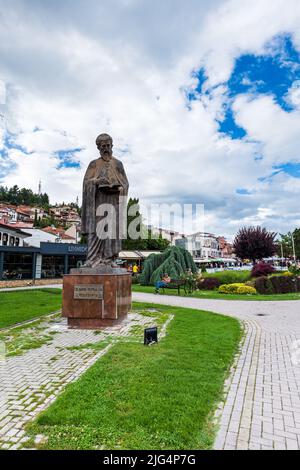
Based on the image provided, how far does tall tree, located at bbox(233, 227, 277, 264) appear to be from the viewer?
36.4m

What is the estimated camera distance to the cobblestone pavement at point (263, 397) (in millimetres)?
3016

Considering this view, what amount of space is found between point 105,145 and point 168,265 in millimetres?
16476

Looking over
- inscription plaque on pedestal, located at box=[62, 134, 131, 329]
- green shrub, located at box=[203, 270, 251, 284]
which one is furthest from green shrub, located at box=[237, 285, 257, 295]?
inscription plaque on pedestal, located at box=[62, 134, 131, 329]

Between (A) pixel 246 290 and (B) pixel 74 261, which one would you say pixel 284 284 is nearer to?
(A) pixel 246 290

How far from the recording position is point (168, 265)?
954 inches

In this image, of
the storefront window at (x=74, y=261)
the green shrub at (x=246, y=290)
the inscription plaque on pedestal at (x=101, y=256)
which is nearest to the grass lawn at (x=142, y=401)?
the inscription plaque on pedestal at (x=101, y=256)

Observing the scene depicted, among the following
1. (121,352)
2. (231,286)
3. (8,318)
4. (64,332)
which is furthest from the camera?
(231,286)

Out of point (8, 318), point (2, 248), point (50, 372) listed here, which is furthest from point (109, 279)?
point (2, 248)

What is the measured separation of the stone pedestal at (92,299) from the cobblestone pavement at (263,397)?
329 centimetres

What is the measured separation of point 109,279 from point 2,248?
21.5 metres

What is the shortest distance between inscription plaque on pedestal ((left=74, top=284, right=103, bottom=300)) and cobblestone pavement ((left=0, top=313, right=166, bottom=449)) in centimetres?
84
